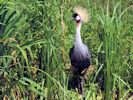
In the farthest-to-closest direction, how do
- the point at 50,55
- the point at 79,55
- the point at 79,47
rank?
the point at 79,55 → the point at 79,47 → the point at 50,55

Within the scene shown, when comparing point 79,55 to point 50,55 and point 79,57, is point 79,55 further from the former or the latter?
point 50,55

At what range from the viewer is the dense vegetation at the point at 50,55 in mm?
4199

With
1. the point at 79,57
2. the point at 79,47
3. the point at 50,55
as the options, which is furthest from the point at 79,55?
the point at 50,55

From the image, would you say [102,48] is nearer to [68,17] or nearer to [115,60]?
[115,60]

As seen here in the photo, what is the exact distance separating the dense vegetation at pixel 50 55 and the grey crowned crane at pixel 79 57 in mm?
75

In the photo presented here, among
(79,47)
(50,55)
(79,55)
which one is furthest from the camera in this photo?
(79,55)

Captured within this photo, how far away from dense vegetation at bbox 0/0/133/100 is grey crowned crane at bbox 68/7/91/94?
8 centimetres

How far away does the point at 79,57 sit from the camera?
538cm

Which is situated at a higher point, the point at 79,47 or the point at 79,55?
the point at 79,47

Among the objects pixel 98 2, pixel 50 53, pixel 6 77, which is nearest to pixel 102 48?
pixel 50 53

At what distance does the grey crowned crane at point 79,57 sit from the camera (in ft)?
16.9

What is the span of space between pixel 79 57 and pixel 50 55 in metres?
1.08

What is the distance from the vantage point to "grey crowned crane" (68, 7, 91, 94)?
5.16 metres

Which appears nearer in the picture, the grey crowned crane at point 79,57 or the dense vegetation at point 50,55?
the dense vegetation at point 50,55
